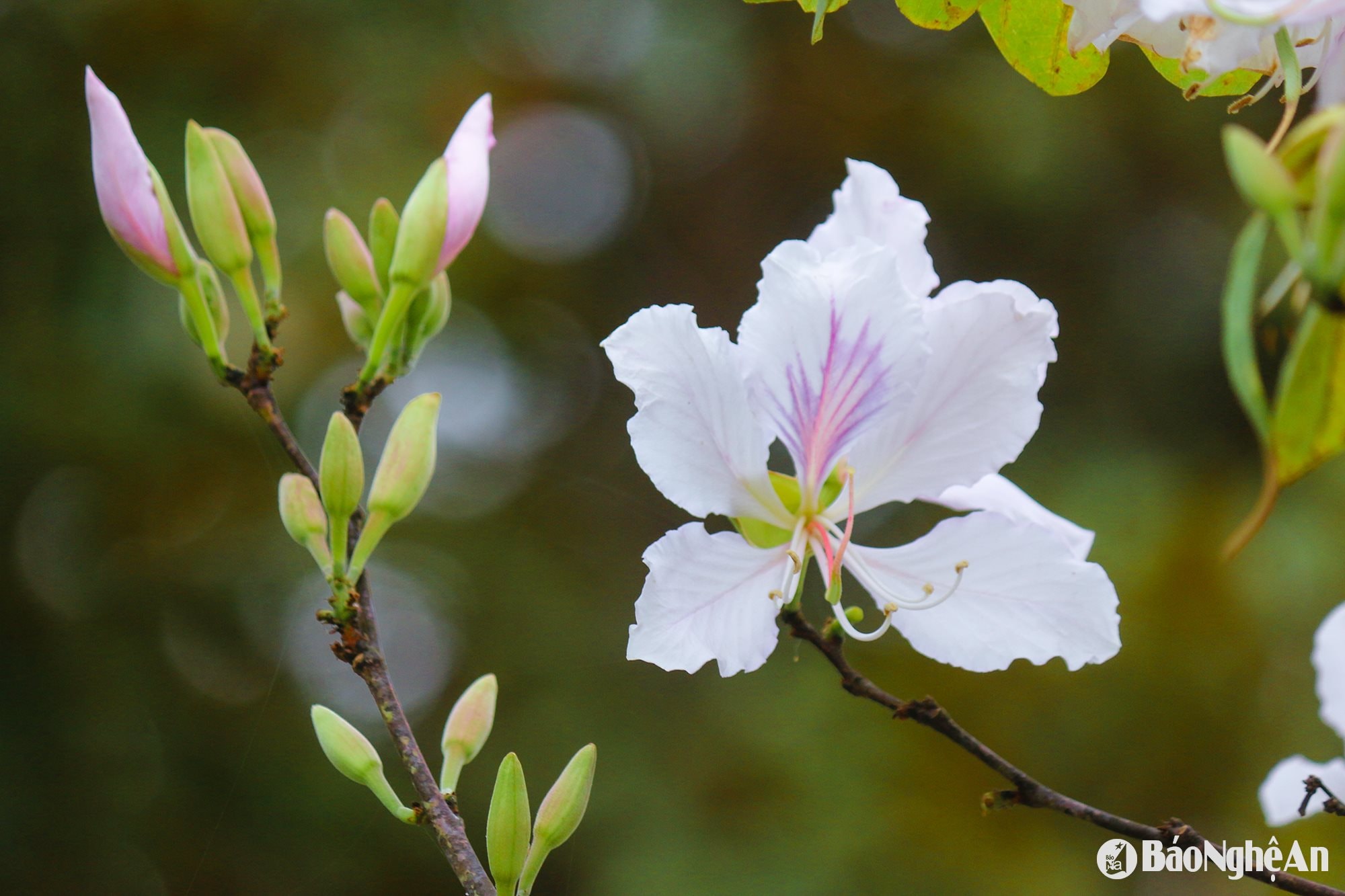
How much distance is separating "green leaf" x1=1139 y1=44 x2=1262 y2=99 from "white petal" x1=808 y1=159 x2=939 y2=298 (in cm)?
11

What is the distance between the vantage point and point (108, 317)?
195cm

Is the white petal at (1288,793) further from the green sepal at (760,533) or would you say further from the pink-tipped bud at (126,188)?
the pink-tipped bud at (126,188)

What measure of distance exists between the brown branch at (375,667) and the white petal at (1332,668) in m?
0.25

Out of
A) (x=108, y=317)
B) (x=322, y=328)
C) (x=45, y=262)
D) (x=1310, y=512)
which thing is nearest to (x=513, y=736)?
(x=322, y=328)

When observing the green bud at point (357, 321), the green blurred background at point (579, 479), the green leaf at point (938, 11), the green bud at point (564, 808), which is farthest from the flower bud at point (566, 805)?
the green blurred background at point (579, 479)

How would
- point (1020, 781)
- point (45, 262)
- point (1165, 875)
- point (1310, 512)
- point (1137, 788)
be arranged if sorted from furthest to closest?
point (45, 262) → point (1137, 788) → point (1310, 512) → point (1165, 875) → point (1020, 781)

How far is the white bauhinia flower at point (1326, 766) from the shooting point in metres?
0.25

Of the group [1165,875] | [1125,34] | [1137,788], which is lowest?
[1137,788]

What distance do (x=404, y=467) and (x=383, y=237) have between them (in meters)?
0.10

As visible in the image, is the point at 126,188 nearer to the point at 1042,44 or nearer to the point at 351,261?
the point at 351,261

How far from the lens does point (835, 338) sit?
0.43 metres

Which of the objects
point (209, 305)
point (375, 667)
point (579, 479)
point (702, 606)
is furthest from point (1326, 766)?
point (579, 479)

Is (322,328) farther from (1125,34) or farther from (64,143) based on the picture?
(1125,34)

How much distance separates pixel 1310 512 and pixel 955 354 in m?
1.69
